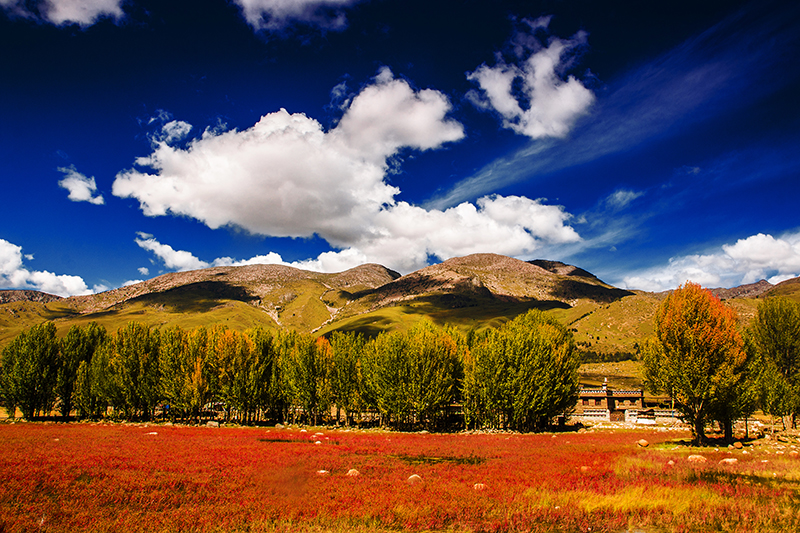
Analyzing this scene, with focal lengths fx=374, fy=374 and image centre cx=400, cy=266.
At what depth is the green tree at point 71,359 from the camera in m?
61.7

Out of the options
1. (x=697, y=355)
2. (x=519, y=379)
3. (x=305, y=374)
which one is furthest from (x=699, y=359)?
(x=305, y=374)

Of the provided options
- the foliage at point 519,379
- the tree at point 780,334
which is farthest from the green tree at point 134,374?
the tree at point 780,334

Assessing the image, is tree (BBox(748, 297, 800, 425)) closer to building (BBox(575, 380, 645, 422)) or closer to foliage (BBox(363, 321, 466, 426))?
building (BBox(575, 380, 645, 422))

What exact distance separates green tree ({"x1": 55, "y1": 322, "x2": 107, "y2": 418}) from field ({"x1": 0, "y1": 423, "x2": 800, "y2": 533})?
164 feet

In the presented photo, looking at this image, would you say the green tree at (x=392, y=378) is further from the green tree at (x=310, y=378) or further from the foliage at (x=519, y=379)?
the foliage at (x=519, y=379)

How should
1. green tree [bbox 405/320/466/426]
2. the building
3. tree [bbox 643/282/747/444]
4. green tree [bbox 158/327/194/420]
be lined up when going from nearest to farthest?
tree [bbox 643/282/747/444]
green tree [bbox 405/320/466/426]
green tree [bbox 158/327/194/420]
the building

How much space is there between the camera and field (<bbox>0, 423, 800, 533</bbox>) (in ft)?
37.3

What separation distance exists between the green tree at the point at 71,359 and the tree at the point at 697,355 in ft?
259

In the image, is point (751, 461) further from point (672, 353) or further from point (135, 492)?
point (135, 492)

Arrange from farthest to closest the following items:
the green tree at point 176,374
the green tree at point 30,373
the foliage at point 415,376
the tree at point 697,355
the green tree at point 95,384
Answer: the green tree at point 30,373, the green tree at point 95,384, the green tree at point 176,374, the foliage at point 415,376, the tree at point 697,355

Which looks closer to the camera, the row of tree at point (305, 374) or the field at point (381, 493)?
the field at point (381, 493)

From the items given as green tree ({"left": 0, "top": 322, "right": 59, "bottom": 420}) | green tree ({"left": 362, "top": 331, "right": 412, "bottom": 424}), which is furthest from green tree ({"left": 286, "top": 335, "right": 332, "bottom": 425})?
green tree ({"left": 0, "top": 322, "right": 59, "bottom": 420})

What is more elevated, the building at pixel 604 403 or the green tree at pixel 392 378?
the green tree at pixel 392 378

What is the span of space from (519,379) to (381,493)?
34341mm
